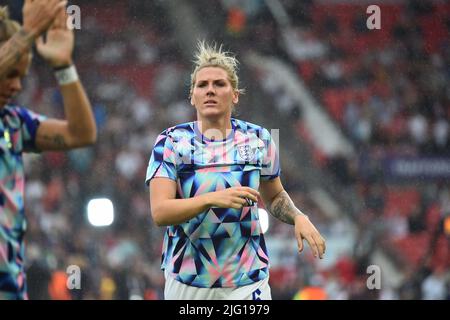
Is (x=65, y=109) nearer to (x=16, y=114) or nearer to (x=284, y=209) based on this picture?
(x=16, y=114)

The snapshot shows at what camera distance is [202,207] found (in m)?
3.75

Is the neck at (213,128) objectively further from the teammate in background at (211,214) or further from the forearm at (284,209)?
the forearm at (284,209)

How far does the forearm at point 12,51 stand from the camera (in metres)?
3.07

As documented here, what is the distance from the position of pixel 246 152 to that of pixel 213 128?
0.21 m

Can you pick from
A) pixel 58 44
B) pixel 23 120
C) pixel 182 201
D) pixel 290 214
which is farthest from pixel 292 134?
pixel 58 44

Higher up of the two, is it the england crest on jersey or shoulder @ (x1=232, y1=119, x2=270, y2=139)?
shoulder @ (x1=232, y1=119, x2=270, y2=139)

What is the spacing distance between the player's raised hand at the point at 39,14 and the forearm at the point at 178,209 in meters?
1.13

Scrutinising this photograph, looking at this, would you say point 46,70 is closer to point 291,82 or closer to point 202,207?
point 291,82

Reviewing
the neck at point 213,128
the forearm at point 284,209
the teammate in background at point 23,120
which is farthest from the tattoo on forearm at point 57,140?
the forearm at point 284,209

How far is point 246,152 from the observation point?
4215 mm

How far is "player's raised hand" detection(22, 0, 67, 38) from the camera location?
9.73ft

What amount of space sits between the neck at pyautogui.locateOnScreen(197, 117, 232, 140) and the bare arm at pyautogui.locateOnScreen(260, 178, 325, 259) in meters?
0.40

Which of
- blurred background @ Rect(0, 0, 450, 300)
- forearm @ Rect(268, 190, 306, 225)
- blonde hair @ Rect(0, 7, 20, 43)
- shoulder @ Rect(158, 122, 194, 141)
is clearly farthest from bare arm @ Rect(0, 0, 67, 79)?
blurred background @ Rect(0, 0, 450, 300)

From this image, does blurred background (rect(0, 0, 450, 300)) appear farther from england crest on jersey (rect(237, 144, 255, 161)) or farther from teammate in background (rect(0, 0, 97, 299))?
teammate in background (rect(0, 0, 97, 299))
